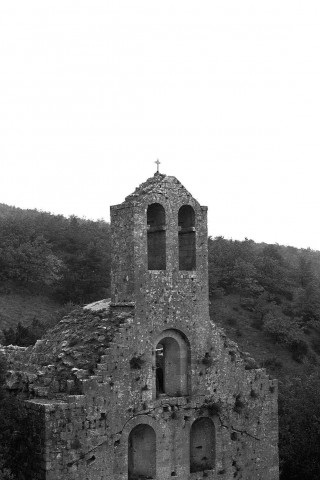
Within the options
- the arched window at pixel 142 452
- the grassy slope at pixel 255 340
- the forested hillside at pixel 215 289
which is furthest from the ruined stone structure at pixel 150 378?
the grassy slope at pixel 255 340

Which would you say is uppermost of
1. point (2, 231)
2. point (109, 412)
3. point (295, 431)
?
point (2, 231)

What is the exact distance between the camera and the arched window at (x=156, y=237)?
19469mm

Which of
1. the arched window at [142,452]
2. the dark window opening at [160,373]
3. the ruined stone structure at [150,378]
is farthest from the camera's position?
the dark window opening at [160,373]

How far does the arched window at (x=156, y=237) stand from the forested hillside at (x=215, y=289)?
1500 centimetres

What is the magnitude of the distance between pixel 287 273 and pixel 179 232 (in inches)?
1792

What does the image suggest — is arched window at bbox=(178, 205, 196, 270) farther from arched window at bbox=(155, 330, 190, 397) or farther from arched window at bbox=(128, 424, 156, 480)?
arched window at bbox=(128, 424, 156, 480)

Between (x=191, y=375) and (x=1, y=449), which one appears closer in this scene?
(x=1, y=449)

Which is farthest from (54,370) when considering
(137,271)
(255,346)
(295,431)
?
(255,346)

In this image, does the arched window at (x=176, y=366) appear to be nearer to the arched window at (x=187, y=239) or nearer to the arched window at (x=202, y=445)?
the arched window at (x=202, y=445)

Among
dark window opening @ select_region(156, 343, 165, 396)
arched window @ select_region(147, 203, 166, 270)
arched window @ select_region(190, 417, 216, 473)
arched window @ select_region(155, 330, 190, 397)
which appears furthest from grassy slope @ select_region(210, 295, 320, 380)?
arched window @ select_region(147, 203, 166, 270)

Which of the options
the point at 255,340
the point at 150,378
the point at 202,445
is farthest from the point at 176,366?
the point at 255,340

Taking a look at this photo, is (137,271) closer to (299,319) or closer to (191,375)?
(191,375)

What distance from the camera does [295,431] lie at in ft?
82.9

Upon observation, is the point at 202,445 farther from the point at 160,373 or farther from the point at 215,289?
the point at 215,289
